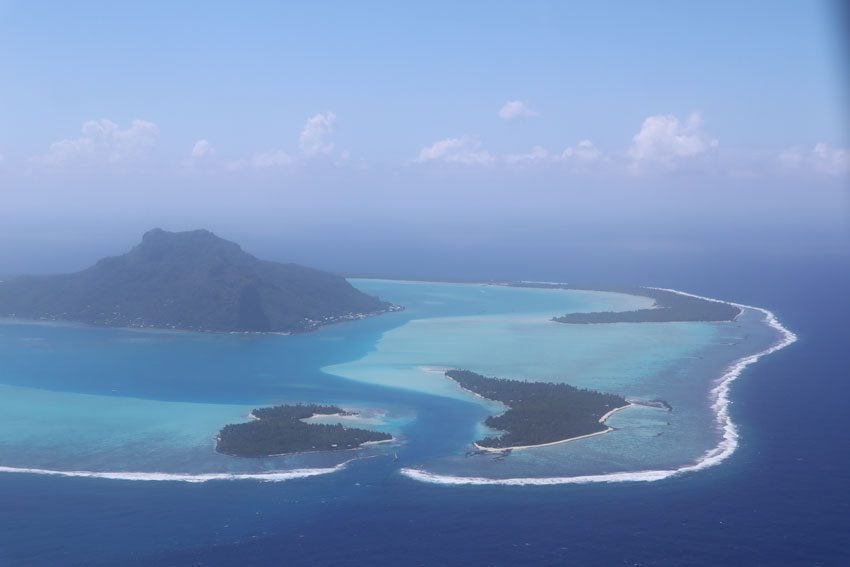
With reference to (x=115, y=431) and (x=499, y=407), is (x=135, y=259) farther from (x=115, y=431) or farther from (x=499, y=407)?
(x=499, y=407)

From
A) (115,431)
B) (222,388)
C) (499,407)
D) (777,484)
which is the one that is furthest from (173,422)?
(777,484)

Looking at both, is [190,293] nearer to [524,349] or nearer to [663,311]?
[524,349]

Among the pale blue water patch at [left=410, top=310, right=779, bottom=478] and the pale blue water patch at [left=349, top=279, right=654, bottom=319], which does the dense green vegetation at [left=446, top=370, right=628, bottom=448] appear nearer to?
the pale blue water patch at [left=410, top=310, right=779, bottom=478]

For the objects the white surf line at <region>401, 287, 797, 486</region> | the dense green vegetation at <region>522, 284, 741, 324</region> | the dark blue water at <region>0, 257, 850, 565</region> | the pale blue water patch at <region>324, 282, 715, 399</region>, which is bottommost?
the dark blue water at <region>0, 257, 850, 565</region>

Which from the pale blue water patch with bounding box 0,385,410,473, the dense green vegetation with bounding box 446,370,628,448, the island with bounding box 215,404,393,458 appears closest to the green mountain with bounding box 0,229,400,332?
the pale blue water patch with bounding box 0,385,410,473

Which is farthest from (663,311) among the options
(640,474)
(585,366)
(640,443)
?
(640,474)
